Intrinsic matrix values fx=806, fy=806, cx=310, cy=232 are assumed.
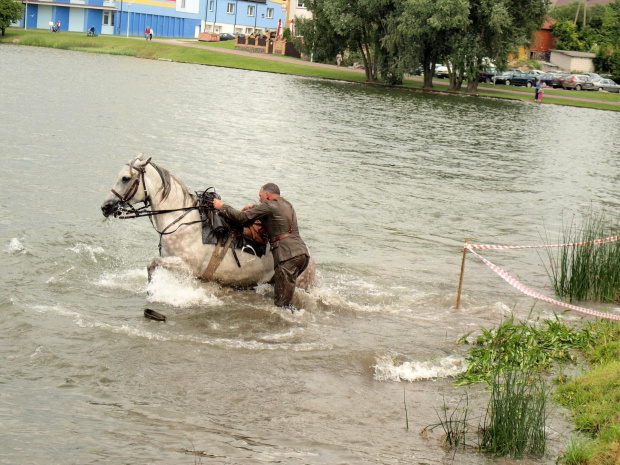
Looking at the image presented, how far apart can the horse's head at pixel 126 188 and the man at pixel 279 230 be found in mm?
1098

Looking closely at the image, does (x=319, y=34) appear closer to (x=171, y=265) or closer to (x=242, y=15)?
(x=242, y=15)

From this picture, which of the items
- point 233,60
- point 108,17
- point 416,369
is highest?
point 108,17

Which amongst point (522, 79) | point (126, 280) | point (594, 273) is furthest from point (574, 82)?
point (126, 280)

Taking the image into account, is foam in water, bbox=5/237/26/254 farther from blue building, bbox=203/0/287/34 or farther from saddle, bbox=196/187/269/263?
blue building, bbox=203/0/287/34

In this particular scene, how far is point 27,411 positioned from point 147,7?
109076mm

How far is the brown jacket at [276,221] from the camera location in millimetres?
11234

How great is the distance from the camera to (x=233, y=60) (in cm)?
7925

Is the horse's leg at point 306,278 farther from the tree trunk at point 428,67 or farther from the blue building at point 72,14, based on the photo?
the blue building at point 72,14

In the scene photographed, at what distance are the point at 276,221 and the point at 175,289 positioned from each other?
5.80 feet

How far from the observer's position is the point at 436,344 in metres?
11.4

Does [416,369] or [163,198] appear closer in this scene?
[416,369]

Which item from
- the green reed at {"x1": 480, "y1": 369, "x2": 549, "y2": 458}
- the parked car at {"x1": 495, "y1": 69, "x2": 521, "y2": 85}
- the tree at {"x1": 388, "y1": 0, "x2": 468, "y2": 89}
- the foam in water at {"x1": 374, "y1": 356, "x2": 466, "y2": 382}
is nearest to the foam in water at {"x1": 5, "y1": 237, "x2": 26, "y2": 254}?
the foam in water at {"x1": 374, "y1": 356, "x2": 466, "y2": 382}

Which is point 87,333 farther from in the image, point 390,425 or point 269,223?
point 390,425

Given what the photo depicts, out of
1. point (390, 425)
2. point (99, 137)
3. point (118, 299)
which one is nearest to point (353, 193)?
point (99, 137)
